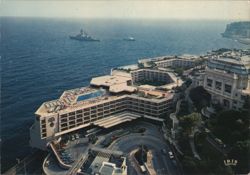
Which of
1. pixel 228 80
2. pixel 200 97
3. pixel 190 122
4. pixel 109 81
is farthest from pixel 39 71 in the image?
pixel 228 80

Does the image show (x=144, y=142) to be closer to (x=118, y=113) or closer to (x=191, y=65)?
(x=118, y=113)

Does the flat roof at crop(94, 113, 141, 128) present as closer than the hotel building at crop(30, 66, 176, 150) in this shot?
No

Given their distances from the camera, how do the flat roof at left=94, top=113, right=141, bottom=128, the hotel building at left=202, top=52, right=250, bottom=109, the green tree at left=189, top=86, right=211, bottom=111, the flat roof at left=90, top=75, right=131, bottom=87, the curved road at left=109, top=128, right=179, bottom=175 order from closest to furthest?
the curved road at left=109, top=128, right=179, bottom=175
the hotel building at left=202, top=52, right=250, bottom=109
the green tree at left=189, top=86, right=211, bottom=111
the flat roof at left=94, top=113, right=141, bottom=128
the flat roof at left=90, top=75, right=131, bottom=87

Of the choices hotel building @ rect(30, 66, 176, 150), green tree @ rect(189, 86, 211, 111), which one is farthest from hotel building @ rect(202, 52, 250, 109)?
hotel building @ rect(30, 66, 176, 150)

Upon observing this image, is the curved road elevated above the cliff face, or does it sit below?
below

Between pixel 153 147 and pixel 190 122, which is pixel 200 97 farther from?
pixel 153 147

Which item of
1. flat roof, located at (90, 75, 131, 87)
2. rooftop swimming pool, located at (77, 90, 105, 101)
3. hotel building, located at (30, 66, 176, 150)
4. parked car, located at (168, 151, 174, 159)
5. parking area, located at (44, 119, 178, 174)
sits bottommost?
parking area, located at (44, 119, 178, 174)

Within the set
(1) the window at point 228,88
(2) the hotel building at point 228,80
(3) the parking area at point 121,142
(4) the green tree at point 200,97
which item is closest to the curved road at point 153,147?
(3) the parking area at point 121,142

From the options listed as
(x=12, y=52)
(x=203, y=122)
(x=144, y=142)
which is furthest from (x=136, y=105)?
(x=12, y=52)

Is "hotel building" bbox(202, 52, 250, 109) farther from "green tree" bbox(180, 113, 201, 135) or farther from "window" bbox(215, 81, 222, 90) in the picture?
"green tree" bbox(180, 113, 201, 135)
